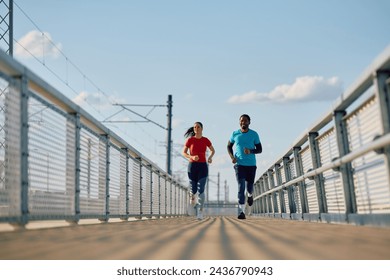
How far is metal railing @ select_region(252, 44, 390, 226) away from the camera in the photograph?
3494 mm

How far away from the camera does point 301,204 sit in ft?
24.3

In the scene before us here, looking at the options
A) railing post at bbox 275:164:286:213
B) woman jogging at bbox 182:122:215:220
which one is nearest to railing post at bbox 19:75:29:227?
woman jogging at bbox 182:122:215:220

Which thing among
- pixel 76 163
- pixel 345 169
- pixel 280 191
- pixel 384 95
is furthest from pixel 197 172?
pixel 384 95

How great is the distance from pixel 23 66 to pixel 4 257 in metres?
2.19

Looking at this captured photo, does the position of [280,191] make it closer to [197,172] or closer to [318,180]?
[197,172]

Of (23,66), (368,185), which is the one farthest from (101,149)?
(368,185)

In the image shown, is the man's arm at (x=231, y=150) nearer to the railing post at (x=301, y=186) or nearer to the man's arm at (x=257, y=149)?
the man's arm at (x=257, y=149)

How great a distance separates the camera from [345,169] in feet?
15.6

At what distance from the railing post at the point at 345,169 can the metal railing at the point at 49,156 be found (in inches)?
93.1

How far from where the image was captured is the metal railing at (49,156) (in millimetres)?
4062

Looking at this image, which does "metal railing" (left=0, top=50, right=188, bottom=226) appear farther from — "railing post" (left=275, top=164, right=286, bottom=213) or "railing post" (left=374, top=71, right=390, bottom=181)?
"railing post" (left=275, top=164, right=286, bottom=213)

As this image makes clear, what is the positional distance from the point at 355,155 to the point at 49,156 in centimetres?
243
